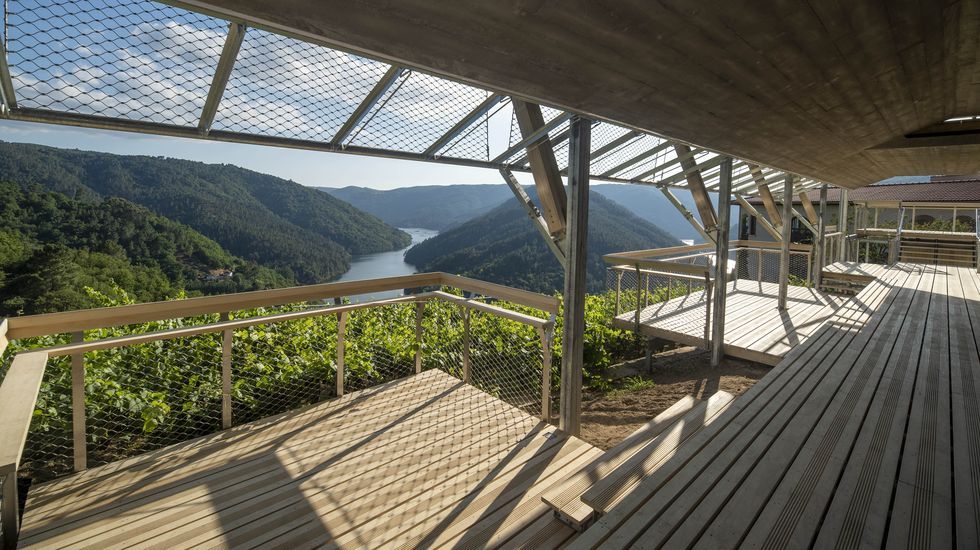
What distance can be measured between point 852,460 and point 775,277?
10262 mm

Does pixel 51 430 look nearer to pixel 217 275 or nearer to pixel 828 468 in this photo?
pixel 828 468

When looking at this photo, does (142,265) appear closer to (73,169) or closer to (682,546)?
(73,169)

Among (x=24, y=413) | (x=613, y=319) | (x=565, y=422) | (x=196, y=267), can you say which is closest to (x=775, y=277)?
(x=613, y=319)

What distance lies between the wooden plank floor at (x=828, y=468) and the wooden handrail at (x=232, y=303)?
1357 mm

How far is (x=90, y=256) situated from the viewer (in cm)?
1222

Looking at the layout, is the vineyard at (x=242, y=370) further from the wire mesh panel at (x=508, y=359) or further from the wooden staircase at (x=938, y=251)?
the wooden staircase at (x=938, y=251)

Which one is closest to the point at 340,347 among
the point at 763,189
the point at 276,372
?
the point at 276,372

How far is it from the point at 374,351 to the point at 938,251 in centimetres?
1573

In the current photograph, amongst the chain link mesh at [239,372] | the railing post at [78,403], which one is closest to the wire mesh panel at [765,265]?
the chain link mesh at [239,372]

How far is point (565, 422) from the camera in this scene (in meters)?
2.97

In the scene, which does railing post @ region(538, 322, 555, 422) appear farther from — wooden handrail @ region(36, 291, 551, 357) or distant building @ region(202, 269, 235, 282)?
distant building @ region(202, 269, 235, 282)

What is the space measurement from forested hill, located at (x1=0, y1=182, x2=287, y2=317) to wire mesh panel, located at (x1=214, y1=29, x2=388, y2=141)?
943cm

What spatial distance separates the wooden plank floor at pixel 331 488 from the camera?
2023 mm

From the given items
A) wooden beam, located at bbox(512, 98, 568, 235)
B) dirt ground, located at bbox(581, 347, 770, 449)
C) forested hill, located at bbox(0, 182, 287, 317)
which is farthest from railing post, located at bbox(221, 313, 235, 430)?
forested hill, located at bbox(0, 182, 287, 317)
